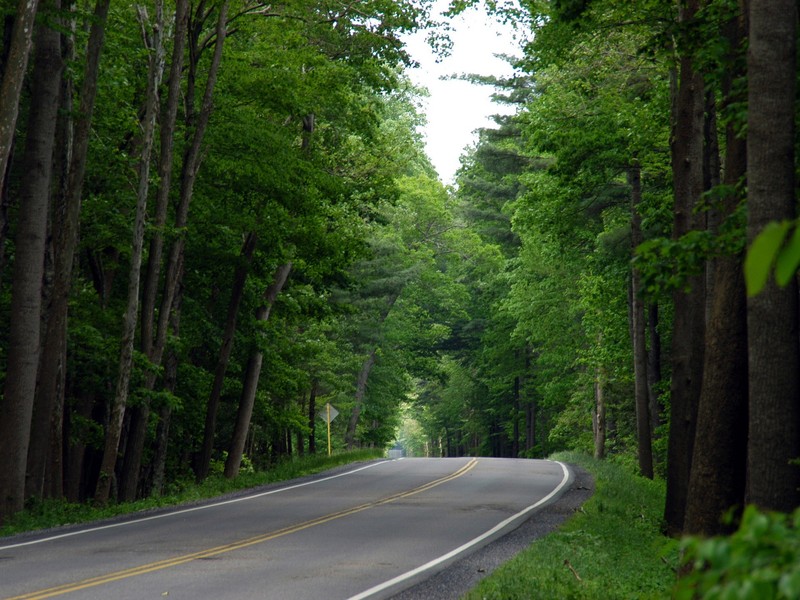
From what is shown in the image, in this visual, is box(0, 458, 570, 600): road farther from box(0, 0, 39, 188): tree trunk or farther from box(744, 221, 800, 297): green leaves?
box(744, 221, 800, 297): green leaves

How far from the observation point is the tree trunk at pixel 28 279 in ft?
56.6

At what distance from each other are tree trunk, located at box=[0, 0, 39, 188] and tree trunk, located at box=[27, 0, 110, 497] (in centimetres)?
266

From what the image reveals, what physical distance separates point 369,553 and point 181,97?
1623 centimetres

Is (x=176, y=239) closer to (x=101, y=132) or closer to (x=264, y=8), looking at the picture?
(x=101, y=132)

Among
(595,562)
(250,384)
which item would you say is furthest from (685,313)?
(250,384)

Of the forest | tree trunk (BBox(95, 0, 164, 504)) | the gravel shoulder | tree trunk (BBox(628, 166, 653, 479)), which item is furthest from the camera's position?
tree trunk (BBox(628, 166, 653, 479))

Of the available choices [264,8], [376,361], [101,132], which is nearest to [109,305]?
[101,132]

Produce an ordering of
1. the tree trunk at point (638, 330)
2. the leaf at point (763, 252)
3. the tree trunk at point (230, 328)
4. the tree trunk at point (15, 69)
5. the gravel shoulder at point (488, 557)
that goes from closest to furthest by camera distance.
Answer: the leaf at point (763, 252), the gravel shoulder at point (488, 557), the tree trunk at point (15, 69), the tree trunk at point (638, 330), the tree trunk at point (230, 328)

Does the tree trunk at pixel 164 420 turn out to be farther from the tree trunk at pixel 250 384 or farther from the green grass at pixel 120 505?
the tree trunk at pixel 250 384

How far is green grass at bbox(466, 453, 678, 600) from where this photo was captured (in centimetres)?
1018

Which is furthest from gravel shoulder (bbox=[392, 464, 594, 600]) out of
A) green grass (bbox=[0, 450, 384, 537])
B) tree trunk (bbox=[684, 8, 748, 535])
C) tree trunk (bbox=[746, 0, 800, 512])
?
green grass (bbox=[0, 450, 384, 537])

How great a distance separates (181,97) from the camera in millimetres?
25875

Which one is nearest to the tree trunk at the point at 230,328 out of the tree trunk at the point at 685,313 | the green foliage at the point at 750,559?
the tree trunk at the point at 685,313

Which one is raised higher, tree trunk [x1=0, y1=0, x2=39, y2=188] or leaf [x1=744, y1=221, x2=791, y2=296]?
tree trunk [x1=0, y1=0, x2=39, y2=188]
